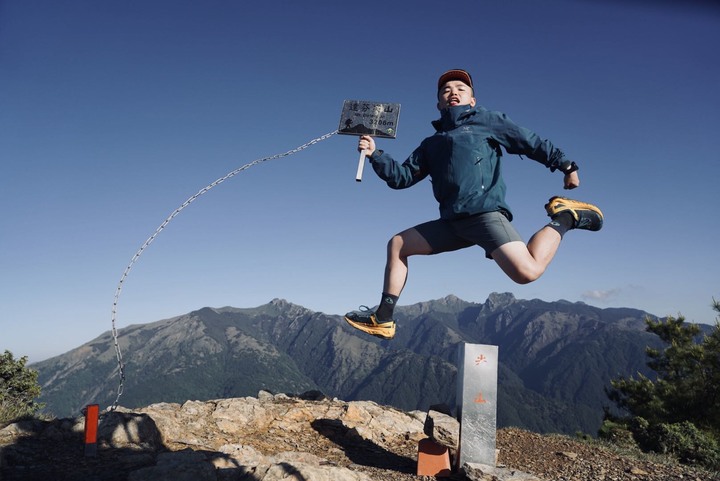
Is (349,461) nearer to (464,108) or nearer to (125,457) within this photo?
(125,457)

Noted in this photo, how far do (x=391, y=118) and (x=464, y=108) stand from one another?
85 centimetres

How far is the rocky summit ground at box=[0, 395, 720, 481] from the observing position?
4738 millimetres

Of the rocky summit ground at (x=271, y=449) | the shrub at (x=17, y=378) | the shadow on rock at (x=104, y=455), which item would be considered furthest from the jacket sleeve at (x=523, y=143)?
the shrub at (x=17, y=378)

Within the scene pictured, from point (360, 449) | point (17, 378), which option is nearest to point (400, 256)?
point (360, 449)

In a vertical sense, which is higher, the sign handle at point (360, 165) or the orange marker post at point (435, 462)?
the sign handle at point (360, 165)

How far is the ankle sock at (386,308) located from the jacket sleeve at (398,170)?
50.6 inches

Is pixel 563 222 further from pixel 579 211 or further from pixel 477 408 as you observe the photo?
pixel 477 408

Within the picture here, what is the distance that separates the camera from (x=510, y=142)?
16.7ft

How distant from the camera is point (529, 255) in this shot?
14.6 feet

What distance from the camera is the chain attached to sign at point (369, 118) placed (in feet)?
17.4

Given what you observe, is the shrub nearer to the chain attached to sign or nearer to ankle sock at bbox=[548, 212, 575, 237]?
the chain attached to sign

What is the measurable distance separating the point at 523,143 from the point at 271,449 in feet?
17.9

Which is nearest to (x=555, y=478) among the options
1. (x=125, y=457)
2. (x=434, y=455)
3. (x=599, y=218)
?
(x=434, y=455)

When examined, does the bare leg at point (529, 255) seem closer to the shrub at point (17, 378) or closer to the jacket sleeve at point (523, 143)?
the jacket sleeve at point (523, 143)
